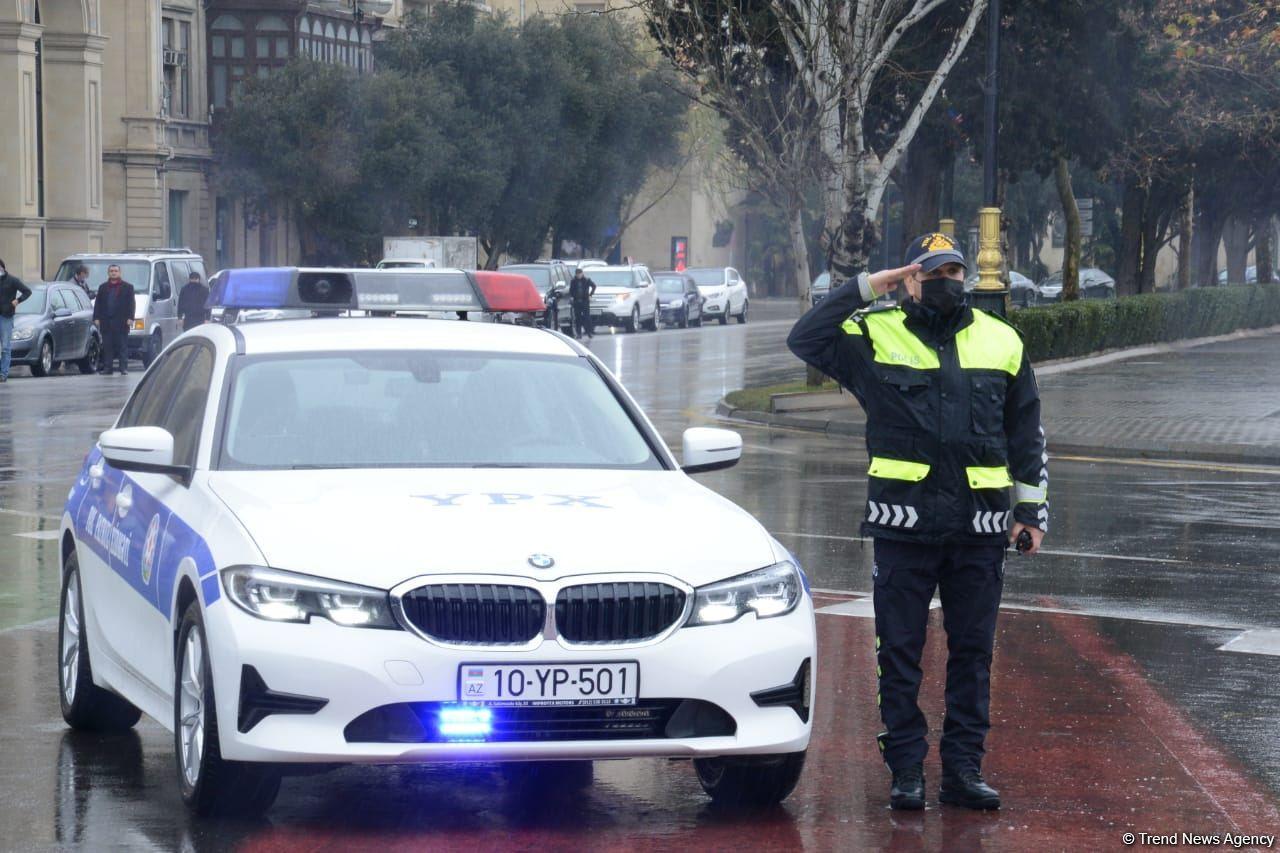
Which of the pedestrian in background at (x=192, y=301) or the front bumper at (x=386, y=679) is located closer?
the front bumper at (x=386, y=679)

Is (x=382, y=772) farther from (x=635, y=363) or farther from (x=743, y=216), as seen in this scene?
(x=743, y=216)

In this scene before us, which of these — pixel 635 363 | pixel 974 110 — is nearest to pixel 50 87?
pixel 635 363

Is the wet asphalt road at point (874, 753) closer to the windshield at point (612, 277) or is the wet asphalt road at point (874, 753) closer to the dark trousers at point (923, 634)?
the dark trousers at point (923, 634)

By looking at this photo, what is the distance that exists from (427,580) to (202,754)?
0.85 metres

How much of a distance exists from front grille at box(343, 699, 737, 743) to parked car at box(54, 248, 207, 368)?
29.0 meters

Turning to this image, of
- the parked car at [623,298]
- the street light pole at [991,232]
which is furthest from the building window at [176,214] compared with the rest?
the street light pole at [991,232]

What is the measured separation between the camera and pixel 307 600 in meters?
5.50

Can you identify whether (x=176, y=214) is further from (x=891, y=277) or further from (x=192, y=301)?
(x=891, y=277)

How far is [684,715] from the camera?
18.7 feet

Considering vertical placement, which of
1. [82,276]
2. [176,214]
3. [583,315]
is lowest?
[583,315]

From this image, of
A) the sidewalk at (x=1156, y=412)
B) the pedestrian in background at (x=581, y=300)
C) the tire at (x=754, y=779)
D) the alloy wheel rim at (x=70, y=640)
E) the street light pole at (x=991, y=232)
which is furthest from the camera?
the pedestrian in background at (x=581, y=300)

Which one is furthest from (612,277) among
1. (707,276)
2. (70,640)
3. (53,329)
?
(70,640)

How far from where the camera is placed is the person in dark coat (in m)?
30.8

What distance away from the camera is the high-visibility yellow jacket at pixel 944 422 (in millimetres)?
6129
